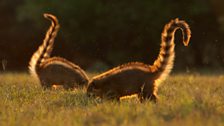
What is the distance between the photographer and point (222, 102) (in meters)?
9.35

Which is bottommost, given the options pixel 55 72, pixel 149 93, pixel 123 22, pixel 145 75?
pixel 149 93

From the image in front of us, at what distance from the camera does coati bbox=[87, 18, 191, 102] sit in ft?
32.1

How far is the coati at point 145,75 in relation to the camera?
32.1ft

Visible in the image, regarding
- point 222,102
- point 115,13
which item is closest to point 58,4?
point 115,13

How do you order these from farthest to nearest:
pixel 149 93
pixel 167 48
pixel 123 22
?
pixel 123 22 → pixel 167 48 → pixel 149 93

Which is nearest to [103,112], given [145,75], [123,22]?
[145,75]

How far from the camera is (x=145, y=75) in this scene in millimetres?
9828

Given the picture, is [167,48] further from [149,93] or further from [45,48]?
[45,48]

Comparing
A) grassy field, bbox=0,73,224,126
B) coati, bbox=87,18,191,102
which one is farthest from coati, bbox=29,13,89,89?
coati, bbox=87,18,191,102

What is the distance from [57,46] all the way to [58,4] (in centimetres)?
506

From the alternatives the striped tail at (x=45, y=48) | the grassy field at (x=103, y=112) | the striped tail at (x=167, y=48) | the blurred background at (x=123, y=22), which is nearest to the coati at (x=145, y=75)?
the striped tail at (x=167, y=48)

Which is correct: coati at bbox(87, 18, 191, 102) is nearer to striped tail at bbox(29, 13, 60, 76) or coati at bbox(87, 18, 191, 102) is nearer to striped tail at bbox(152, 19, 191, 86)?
striped tail at bbox(152, 19, 191, 86)

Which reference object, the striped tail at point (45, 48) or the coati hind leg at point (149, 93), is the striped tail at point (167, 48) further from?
the striped tail at point (45, 48)

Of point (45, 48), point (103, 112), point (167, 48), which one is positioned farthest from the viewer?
point (45, 48)
